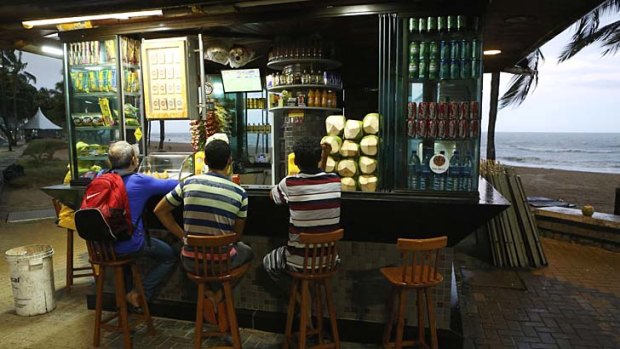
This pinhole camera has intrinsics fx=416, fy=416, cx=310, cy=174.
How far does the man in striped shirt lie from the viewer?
9.09ft

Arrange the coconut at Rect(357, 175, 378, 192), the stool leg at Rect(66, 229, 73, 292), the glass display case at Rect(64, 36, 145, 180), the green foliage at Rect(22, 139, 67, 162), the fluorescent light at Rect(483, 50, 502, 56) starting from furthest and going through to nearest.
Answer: the green foliage at Rect(22, 139, 67, 162) < the fluorescent light at Rect(483, 50, 502, 56) < the stool leg at Rect(66, 229, 73, 292) < the glass display case at Rect(64, 36, 145, 180) < the coconut at Rect(357, 175, 378, 192)

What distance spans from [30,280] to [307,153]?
317cm

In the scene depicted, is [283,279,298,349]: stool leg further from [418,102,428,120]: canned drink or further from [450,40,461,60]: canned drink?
[450,40,461,60]: canned drink

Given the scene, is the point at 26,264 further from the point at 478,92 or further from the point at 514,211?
the point at 514,211

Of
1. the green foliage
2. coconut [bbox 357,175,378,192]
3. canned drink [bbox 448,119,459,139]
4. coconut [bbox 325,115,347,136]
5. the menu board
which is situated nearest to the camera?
canned drink [bbox 448,119,459,139]

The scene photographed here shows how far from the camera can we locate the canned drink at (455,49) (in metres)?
3.26

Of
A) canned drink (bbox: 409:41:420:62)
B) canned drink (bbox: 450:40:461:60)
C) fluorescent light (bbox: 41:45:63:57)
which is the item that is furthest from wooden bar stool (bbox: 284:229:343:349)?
fluorescent light (bbox: 41:45:63:57)

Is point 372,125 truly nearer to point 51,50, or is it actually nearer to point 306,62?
point 306,62

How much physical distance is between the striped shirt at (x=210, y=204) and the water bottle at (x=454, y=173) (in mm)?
1676

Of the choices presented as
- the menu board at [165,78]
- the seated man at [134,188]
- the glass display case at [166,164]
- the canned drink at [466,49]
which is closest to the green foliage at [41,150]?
the glass display case at [166,164]

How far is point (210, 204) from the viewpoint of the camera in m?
2.76

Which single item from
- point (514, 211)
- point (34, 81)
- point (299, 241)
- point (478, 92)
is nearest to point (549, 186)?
point (514, 211)

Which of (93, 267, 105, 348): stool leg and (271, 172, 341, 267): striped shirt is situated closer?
(271, 172, 341, 267): striped shirt

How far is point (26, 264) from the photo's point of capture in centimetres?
395
